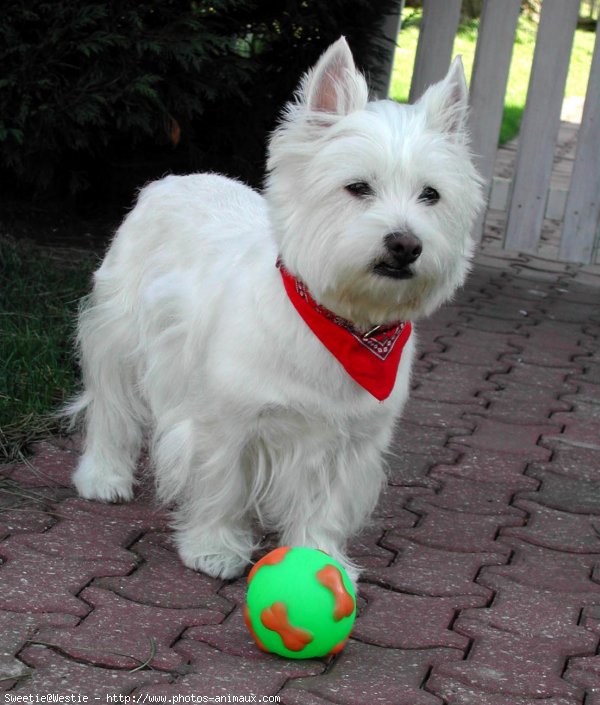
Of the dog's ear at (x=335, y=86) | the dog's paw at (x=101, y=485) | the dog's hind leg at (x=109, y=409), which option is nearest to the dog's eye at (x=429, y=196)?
the dog's ear at (x=335, y=86)

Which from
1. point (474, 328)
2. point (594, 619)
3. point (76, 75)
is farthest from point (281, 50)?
point (594, 619)

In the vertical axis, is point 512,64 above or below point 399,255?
above

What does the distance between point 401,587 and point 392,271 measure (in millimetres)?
1064

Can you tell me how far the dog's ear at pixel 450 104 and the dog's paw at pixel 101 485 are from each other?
1.66 m

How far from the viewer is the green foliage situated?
239 inches

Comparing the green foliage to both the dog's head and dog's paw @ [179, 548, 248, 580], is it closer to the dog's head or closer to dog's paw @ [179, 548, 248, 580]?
the dog's head

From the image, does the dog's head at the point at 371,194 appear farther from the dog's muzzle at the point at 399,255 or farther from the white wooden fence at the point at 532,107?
the white wooden fence at the point at 532,107

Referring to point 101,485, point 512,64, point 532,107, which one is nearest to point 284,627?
point 101,485

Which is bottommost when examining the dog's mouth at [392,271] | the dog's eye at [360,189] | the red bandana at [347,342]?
the red bandana at [347,342]

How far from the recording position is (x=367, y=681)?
9.45ft

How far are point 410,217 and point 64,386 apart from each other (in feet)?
7.53

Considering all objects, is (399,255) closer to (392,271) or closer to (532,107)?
(392,271)

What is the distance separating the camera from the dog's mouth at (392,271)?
2924mm

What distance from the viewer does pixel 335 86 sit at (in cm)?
312
